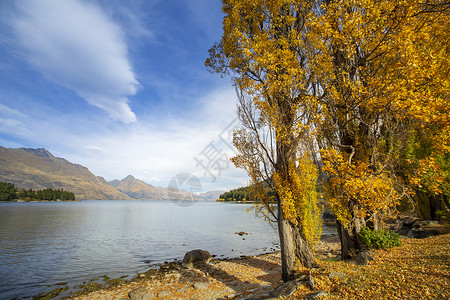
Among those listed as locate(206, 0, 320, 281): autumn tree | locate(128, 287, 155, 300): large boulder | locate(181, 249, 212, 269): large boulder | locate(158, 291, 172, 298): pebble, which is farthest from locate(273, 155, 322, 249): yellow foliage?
locate(181, 249, 212, 269): large boulder

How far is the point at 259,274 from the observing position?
14500 mm

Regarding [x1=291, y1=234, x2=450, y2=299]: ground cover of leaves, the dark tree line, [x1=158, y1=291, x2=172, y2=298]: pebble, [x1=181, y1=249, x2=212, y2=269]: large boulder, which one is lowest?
[x1=181, y1=249, x2=212, y2=269]: large boulder

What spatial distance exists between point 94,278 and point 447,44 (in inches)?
1007

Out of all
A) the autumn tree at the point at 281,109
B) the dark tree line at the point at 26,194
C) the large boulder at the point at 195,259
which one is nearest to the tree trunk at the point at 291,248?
the autumn tree at the point at 281,109

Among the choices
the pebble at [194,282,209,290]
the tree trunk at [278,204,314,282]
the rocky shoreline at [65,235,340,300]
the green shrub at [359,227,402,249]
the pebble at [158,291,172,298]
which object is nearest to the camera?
the tree trunk at [278,204,314,282]

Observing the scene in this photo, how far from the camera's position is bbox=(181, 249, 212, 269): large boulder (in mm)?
18297

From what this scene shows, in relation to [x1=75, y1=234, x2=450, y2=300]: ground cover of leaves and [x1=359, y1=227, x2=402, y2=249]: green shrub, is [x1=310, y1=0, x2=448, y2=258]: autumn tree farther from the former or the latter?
[x1=75, y1=234, x2=450, y2=300]: ground cover of leaves

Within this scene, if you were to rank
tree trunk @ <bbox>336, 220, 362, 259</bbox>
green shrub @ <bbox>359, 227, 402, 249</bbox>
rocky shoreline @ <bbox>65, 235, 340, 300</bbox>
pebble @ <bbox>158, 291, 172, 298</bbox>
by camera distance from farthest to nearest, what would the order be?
tree trunk @ <bbox>336, 220, 362, 259</bbox>, green shrub @ <bbox>359, 227, 402, 249</bbox>, pebble @ <bbox>158, 291, 172, 298</bbox>, rocky shoreline @ <bbox>65, 235, 340, 300</bbox>

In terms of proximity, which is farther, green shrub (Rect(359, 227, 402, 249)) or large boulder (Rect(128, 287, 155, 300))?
green shrub (Rect(359, 227, 402, 249))

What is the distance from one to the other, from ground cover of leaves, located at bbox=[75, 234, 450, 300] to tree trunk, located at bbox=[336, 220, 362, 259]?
100 cm

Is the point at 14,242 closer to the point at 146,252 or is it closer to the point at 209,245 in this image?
the point at 146,252

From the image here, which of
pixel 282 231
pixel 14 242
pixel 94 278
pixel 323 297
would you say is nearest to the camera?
pixel 323 297

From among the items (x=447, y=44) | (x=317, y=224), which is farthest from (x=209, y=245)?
(x=447, y=44)

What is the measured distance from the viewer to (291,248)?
10.7 meters
